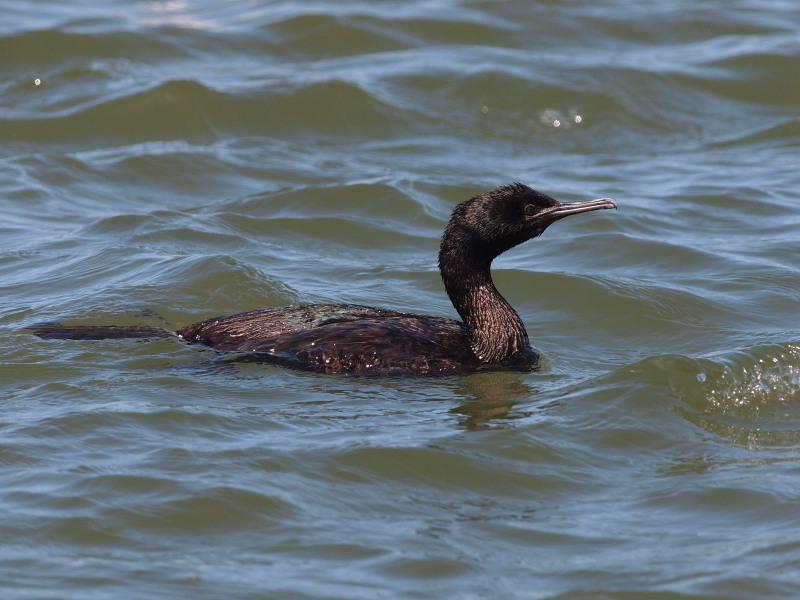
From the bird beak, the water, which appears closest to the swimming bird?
the bird beak

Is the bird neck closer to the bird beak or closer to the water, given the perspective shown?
the water

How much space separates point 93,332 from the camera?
27.7ft

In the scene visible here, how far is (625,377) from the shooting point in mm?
7988

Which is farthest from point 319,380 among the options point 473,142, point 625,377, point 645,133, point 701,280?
point 645,133

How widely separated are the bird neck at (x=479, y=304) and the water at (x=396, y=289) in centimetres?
25

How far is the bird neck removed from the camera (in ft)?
27.2

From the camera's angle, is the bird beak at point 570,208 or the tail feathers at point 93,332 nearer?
the bird beak at point 570,208

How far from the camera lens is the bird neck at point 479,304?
27.2 feet

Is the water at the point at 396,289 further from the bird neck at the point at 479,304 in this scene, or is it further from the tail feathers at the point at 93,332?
the bird neck at the point at 479,304

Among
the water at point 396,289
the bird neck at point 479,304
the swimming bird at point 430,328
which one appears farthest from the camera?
the bird neck at point 479,304

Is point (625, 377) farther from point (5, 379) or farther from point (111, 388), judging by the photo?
point (5, 379)

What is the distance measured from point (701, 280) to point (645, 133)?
15.2 feet

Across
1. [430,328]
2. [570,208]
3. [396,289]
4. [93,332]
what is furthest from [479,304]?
[93,332]

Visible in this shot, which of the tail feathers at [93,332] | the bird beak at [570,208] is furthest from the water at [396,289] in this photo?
the bird beak at [570,208]
